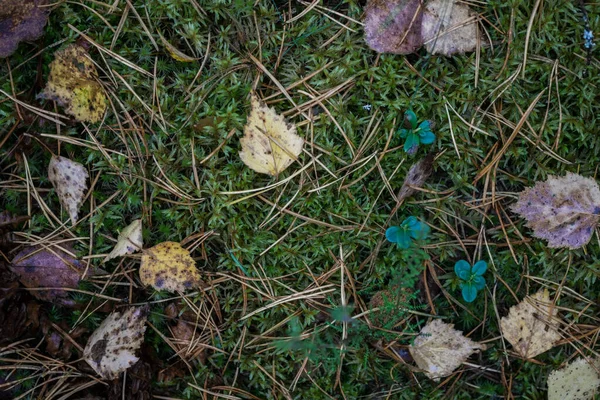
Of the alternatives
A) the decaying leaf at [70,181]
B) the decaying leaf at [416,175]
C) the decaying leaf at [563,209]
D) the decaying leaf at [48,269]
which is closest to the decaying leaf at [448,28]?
the decaying leaf at [416,175]

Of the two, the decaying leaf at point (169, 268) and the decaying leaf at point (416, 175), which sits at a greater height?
the decaying leaf at point (416, 175)

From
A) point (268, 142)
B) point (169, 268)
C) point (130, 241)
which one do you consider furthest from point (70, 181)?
point (268, 142)

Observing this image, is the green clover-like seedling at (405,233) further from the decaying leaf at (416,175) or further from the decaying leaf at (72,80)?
the decaying leaf at (72,80)

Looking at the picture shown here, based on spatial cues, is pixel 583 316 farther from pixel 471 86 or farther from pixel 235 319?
pixel 235 319

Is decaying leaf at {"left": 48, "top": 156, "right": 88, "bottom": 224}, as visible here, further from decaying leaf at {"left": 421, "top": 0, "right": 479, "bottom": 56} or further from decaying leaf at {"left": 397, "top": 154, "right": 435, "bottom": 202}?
decaying leaf at {"left": 421, "top": 0, "right": 479, "bottom": 56}

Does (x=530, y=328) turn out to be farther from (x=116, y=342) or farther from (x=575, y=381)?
(x=116, y=342)

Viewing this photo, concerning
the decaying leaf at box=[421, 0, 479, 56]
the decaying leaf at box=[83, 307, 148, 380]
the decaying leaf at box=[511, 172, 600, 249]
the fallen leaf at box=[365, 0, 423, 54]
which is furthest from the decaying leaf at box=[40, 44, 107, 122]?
the decaying leaf at box=[511, 172, 600, 249]
